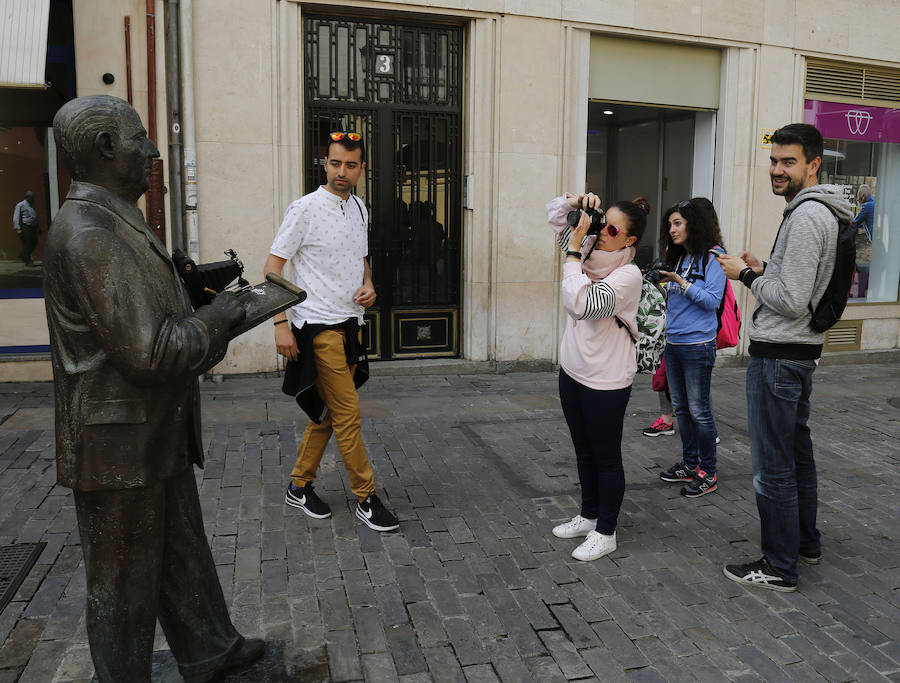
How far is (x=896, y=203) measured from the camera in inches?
461

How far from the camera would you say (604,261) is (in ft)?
13.1

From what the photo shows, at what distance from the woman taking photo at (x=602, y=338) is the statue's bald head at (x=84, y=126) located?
2201mm

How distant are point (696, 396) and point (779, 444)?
1.42 meters

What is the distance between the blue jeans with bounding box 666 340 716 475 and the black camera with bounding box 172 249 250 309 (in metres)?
3.44

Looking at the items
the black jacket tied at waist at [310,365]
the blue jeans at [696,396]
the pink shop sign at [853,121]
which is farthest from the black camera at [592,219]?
the pink shop sign at [853,121]

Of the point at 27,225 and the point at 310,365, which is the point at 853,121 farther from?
the point at 27,225

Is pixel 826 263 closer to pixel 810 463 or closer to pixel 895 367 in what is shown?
pixel 810 463

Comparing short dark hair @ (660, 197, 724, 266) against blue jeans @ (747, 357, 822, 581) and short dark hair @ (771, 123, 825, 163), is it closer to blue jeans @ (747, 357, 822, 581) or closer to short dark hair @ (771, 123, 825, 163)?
short dark hair @ (771, 123, 825, 163)

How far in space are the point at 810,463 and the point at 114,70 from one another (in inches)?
282

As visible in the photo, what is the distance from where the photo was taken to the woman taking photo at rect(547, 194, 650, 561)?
3.86 meters

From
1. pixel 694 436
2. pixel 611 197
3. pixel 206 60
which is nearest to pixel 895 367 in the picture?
pixel 611 197

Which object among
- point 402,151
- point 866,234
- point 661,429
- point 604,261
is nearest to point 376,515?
point 604,261

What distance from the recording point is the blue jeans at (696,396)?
5133mm

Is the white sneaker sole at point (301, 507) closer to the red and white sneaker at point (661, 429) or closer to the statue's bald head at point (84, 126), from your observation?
the statue's bald head at point (84, 126)
